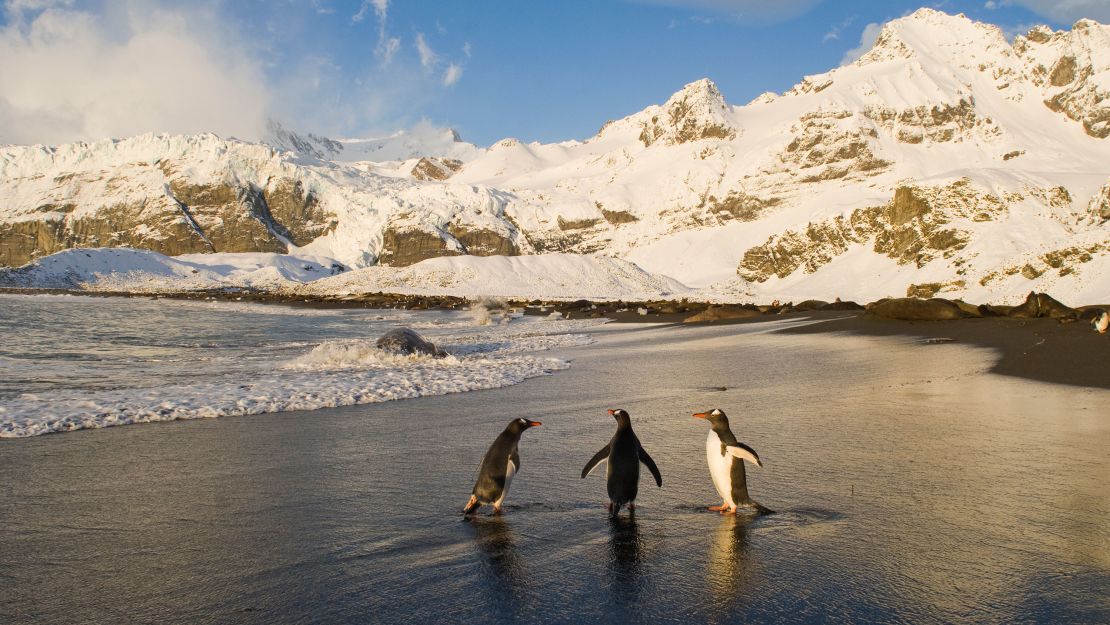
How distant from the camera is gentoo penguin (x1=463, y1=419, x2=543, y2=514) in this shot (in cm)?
545

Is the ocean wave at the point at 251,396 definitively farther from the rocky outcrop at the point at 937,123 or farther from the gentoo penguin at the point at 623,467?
the rocky outcrop at the point at 937,123

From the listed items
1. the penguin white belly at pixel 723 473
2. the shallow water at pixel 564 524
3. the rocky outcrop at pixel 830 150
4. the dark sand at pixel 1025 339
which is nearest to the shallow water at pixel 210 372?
the shallow water at pixel 564 524

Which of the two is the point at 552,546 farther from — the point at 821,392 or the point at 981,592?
the point at 821,392

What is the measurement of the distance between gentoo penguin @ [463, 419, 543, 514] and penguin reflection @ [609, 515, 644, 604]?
2.70ft

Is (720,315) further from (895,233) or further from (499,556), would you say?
(895,233)

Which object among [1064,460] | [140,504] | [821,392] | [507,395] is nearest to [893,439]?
[1064,460]

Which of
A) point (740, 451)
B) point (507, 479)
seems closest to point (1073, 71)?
point (740, 451)

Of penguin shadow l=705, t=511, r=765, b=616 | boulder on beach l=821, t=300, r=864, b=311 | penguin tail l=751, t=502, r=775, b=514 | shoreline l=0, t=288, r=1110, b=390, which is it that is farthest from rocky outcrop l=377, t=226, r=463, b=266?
penguin shadow l=705, t=511, r=765, b=616

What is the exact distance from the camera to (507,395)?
1220 cm

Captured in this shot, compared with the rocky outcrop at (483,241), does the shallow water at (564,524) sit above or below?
below

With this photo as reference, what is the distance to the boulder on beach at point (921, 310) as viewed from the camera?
77.3ft

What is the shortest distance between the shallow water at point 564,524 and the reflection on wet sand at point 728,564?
2 centimetres

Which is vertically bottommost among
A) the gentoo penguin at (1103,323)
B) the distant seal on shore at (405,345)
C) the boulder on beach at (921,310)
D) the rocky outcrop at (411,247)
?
the distant seal on shore at (405,345)

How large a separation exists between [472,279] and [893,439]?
68.7 m
